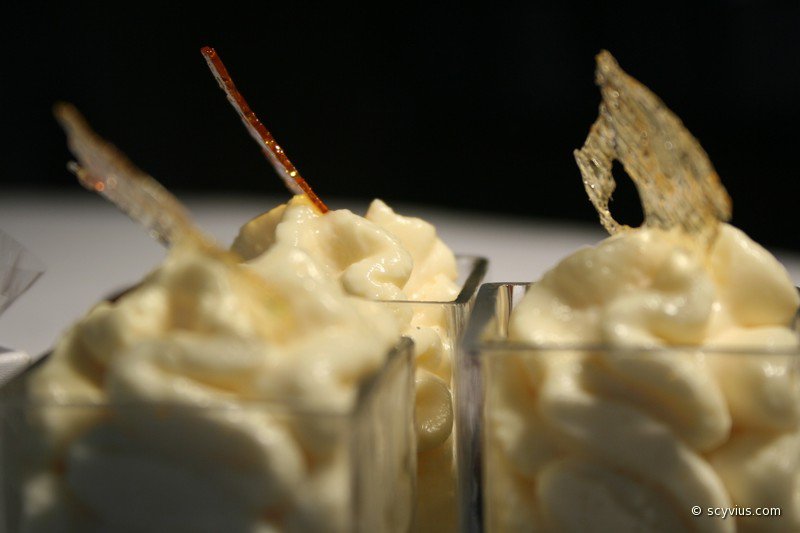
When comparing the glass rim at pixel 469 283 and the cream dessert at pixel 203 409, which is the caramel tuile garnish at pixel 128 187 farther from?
the glass rim at pixel 469 283

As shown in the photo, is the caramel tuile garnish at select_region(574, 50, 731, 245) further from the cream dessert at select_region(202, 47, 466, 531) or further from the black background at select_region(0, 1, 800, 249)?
the black background at select_region(0, 1, 800, 249)

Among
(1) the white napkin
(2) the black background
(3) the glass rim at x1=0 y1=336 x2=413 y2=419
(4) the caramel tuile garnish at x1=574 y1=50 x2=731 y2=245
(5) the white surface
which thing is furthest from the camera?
(2) the black background

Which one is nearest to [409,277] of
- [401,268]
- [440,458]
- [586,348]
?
[401,268]

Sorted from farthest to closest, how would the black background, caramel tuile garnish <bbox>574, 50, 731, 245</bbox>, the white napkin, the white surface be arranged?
the black background
the white surface
the white napkin
caramel tuile garnish <bbox>574, 50, 731, 245</bbox>

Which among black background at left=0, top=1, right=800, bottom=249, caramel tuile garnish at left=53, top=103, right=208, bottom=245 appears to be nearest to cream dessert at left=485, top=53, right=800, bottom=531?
caramel tuile garnish at left=53, top=103, right=208, bottom=245

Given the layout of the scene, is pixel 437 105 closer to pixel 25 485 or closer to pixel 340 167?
pixel 340 167

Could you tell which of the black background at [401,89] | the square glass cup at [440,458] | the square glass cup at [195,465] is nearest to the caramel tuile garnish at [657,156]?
the square glass cup at [440,458]
